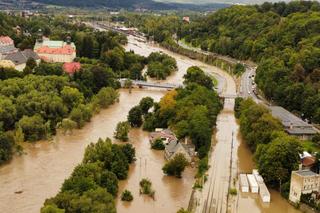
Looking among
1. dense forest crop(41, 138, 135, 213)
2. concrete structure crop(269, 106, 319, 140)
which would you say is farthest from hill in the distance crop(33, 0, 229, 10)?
dense forest crop(41, 138, 135, 213)

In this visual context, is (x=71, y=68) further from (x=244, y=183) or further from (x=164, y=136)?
(x=244, y=183)

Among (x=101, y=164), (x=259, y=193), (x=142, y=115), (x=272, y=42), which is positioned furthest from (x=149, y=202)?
(x=272, y=42)

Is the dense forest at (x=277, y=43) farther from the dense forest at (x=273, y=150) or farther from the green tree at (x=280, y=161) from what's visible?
the green tree at (x=280, y=161)

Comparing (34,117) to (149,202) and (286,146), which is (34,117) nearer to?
(149,202)

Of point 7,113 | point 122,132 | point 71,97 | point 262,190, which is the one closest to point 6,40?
point 71,97

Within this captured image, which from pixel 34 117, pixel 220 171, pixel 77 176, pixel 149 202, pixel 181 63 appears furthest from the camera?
pixel 181 63

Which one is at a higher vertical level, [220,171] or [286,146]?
[286,146]

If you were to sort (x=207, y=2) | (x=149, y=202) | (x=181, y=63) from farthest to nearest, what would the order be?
(x=207, y=2) < (x=181, y=63) < (x=149, y=202)
